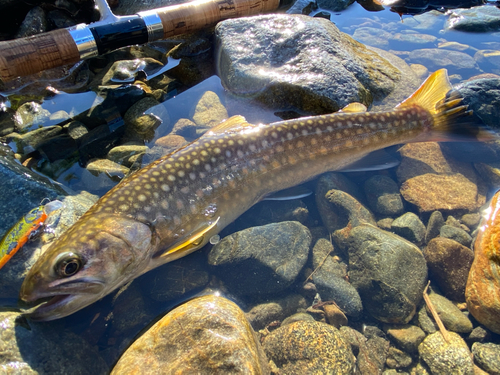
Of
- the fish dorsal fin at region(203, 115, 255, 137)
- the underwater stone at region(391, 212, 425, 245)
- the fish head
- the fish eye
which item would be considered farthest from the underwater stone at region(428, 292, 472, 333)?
the fish eye

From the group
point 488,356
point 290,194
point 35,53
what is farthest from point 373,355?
point 35,53

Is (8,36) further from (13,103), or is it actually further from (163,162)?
(163,162)

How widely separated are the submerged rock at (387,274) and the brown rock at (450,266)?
190 mm

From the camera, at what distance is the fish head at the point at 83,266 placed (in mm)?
2613

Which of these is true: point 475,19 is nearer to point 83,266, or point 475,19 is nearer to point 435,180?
point 435,180

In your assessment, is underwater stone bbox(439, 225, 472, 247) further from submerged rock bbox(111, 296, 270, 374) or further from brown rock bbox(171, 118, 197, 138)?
brown rock bbox(171, 118, 197, 138)

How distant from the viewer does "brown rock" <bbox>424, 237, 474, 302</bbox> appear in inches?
145

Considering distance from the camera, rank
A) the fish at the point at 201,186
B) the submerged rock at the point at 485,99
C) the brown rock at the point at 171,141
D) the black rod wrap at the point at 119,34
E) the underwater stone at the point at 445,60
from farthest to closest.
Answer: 1. the underwater stone at the point at 445,60
2. the submerged rock at the point at 485,99
3. the brown rock at the point at 171,141
4. the black rod wrap at the point at 119,34
5. the fish at the point at 201,186

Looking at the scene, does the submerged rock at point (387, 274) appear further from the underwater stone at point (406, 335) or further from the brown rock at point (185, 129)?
the brown rock at point (185, 129)

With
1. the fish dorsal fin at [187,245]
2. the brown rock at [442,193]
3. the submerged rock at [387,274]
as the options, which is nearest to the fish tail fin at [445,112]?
the brown rock at [442,193]

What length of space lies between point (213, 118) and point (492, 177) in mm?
4638

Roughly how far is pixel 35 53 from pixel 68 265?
3.41 meters

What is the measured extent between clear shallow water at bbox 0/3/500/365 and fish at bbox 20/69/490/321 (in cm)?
48

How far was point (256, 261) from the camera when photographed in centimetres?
384
